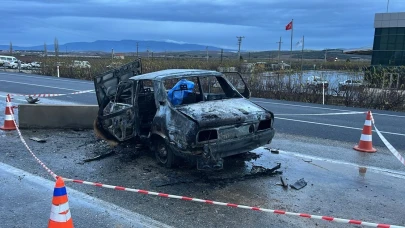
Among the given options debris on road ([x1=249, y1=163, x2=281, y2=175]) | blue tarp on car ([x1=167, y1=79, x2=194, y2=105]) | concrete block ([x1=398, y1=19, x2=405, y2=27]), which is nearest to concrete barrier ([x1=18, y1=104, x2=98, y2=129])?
blue tarp on car ([x1=167, y1=79, x2=194, y2=105])

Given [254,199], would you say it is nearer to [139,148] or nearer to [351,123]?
[139,148]

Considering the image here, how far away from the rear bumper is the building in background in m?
32.1

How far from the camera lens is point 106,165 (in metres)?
6.59

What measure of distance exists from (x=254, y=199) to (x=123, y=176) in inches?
86.8

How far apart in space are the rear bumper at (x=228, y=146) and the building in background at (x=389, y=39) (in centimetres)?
3209

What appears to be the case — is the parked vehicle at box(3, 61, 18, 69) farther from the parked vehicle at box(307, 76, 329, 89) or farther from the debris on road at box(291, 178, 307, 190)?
the debris on road at box(291, 178, 307, 190)

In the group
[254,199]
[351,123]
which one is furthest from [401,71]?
[254,199]

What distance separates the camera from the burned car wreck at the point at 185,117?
545 centimetres

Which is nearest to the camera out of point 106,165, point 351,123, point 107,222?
point 107,222

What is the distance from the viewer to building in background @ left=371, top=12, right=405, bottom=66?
3331cm

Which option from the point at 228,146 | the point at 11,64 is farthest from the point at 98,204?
the point at 11,64

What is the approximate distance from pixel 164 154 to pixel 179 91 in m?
1.24

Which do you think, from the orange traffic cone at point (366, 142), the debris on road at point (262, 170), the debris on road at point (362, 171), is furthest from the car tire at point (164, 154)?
the orange traffic cone at point (366, 142)

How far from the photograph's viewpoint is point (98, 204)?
4.81 meters
